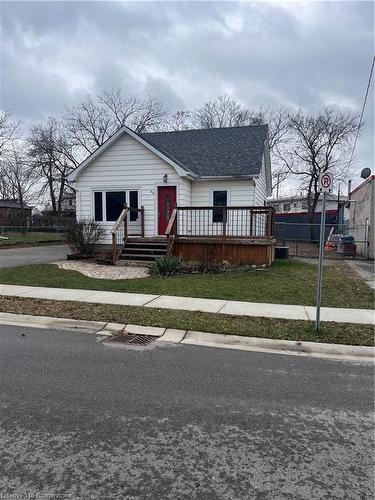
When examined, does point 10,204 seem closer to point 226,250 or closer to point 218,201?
point 218,201

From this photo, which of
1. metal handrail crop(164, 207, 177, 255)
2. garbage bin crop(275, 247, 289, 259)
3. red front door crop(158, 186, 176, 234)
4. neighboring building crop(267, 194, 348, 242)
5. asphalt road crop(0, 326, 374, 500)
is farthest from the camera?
neighboring building crop(267, 194, 348, 242)

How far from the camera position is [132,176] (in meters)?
16.8

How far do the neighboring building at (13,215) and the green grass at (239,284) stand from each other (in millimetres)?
29043

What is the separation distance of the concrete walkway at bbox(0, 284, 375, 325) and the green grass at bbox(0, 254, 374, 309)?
443mm

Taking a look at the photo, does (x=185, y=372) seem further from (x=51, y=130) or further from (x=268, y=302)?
(x=51, y=130)

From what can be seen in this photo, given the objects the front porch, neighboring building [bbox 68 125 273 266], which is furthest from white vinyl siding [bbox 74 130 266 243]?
the front porch

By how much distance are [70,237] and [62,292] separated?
7.14 metres

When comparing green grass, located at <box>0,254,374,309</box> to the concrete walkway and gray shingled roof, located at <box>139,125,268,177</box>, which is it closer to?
the concrete walkway

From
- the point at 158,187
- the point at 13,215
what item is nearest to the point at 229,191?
the point at 158,187

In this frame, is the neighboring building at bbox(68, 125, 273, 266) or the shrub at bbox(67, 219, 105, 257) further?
the neighboring building at bbox(68, 125, 273, 266)

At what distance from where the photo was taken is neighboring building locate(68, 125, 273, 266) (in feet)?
53.9

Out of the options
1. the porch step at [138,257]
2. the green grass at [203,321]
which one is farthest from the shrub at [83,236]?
the green grass at [203,321]

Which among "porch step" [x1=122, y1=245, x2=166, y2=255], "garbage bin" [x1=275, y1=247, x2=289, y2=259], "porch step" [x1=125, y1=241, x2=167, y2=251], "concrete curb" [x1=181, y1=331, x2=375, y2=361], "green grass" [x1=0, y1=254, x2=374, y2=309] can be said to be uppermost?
"porch step" [x1=125, y1=241, x2=167, y2=251]

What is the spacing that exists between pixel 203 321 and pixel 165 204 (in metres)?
10.7
